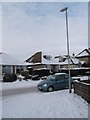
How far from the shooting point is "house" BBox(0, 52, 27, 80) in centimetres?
4738

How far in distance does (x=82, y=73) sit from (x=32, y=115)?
138 feet

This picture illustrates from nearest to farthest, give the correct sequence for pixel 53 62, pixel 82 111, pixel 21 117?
pixel 21 117 → pixel 82 111 → pixel 53 62

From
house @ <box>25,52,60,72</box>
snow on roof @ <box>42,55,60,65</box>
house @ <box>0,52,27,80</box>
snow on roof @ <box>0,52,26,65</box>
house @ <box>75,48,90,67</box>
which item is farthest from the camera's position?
house @ <box>75,48,90,67</box>

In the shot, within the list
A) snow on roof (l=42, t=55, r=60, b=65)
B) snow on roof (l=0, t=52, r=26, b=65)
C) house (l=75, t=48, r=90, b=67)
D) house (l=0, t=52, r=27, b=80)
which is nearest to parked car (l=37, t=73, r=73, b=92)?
house (l=0, t=52, r=27, b=80)

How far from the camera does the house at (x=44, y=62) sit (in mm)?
60406

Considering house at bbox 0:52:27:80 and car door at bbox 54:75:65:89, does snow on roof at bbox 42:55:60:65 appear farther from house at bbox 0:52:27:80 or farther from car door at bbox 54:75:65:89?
car door at bbox 54:75:65:89

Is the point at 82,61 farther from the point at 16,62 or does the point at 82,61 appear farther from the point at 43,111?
the point at 43,111

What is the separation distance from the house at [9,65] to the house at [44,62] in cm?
866

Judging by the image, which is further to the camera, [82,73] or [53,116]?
[82,73]

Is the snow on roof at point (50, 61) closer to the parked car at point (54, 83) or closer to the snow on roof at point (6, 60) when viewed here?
the snow on roof at point (6, 60)

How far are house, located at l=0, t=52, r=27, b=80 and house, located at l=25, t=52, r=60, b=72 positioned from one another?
341 inches

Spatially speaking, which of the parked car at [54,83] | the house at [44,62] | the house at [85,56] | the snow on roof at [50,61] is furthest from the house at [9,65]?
the parked car at [54,83]

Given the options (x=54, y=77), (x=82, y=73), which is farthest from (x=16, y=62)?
(x=54, y=77)

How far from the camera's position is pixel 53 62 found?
209 ft
